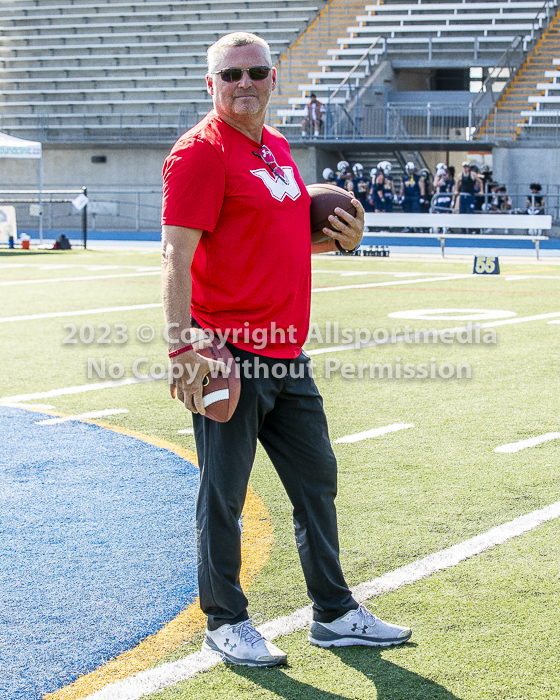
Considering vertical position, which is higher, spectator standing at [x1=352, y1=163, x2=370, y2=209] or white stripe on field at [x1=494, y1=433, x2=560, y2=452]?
spectator standing at [x1=352, y1=163, x2=370, y2=209]

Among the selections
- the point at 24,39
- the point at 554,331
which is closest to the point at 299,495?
the point at 554,331

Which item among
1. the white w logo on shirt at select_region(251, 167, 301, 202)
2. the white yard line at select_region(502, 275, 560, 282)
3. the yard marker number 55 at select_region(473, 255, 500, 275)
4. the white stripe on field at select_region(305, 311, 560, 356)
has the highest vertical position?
the white w logo on shirt at select_region(251, 167, 301, 202)

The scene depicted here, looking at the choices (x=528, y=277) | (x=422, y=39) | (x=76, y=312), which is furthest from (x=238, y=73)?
(x=422, y=39)

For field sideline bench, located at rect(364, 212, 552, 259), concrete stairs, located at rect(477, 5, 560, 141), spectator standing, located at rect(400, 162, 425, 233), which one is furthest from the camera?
concrete stairs, located at rect(477, 5, 560, 141)

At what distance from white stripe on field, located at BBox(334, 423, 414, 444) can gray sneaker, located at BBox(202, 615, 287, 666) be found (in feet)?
8.74

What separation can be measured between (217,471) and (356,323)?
7.72 metres

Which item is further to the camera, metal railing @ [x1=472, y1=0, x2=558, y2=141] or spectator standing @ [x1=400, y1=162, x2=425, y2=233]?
metal railing @ [x1=472, y1=0, x2=558, y2=141]

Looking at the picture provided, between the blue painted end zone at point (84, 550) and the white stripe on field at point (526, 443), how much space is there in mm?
1702

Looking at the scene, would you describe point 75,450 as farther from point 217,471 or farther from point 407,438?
point 217,471

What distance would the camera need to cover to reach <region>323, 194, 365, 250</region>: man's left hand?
3.33 metres

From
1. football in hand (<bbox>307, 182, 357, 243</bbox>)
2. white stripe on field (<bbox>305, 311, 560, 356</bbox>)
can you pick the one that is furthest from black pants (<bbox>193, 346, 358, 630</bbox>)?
white stripe on field (<bbox>305, 311, 560, 356</bbox>)

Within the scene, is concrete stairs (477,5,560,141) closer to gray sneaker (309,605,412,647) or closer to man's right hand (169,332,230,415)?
gray sneaker (309,605,412,647)

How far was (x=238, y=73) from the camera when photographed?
3.01 m

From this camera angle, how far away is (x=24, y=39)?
35906 mm
